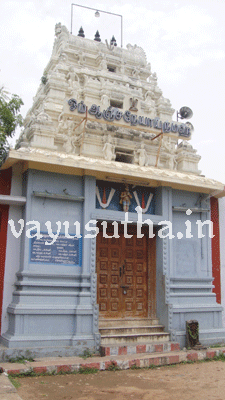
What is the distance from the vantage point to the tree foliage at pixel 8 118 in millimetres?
10086

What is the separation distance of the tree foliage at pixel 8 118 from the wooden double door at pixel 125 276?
11.0 feet

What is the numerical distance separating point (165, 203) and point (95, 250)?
2350 mm

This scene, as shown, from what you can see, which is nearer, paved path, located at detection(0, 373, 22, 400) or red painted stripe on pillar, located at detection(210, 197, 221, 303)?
paved path, located at detection(0, 373, 22, 400)

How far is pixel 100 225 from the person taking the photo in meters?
10.6

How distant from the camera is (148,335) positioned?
9.52m

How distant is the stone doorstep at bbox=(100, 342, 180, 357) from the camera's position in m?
8.65

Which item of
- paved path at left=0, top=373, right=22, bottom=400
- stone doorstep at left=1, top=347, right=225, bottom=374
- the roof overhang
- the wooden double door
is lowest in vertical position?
stone doorstep at left=1, top=347, right=225, bottom=374

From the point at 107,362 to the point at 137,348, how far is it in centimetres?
110

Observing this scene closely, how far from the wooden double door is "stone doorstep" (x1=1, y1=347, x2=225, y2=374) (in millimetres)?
1718

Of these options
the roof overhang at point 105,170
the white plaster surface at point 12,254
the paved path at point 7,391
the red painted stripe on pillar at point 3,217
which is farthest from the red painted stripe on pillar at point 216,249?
the paved path at point 7,391

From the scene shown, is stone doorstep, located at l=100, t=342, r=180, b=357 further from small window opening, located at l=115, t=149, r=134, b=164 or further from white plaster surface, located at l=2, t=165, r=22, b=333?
small window opening, located at l=115, t=149, r=134, b=164

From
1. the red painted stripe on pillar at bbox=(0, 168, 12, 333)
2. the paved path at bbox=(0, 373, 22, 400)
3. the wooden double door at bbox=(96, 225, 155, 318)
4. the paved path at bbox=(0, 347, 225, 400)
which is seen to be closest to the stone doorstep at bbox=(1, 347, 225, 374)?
the paved path at bbox=(0, 347, 225, 400)

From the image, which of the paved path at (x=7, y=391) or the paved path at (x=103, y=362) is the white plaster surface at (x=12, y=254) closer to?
the paved path at (x=103, y=362)

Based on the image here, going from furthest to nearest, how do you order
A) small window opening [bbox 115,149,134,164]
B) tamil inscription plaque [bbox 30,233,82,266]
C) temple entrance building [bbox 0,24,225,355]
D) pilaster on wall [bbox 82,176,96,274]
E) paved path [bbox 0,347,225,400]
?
small window opening [bbox 115,149,134,164], pilaster on wall [bbox 82,176,96,274], tamil inscription plaque [bbox 30,233,82,266], temple entrance building [bbox 0,24,225,355], paved path [bbox 0,347,225,400]
